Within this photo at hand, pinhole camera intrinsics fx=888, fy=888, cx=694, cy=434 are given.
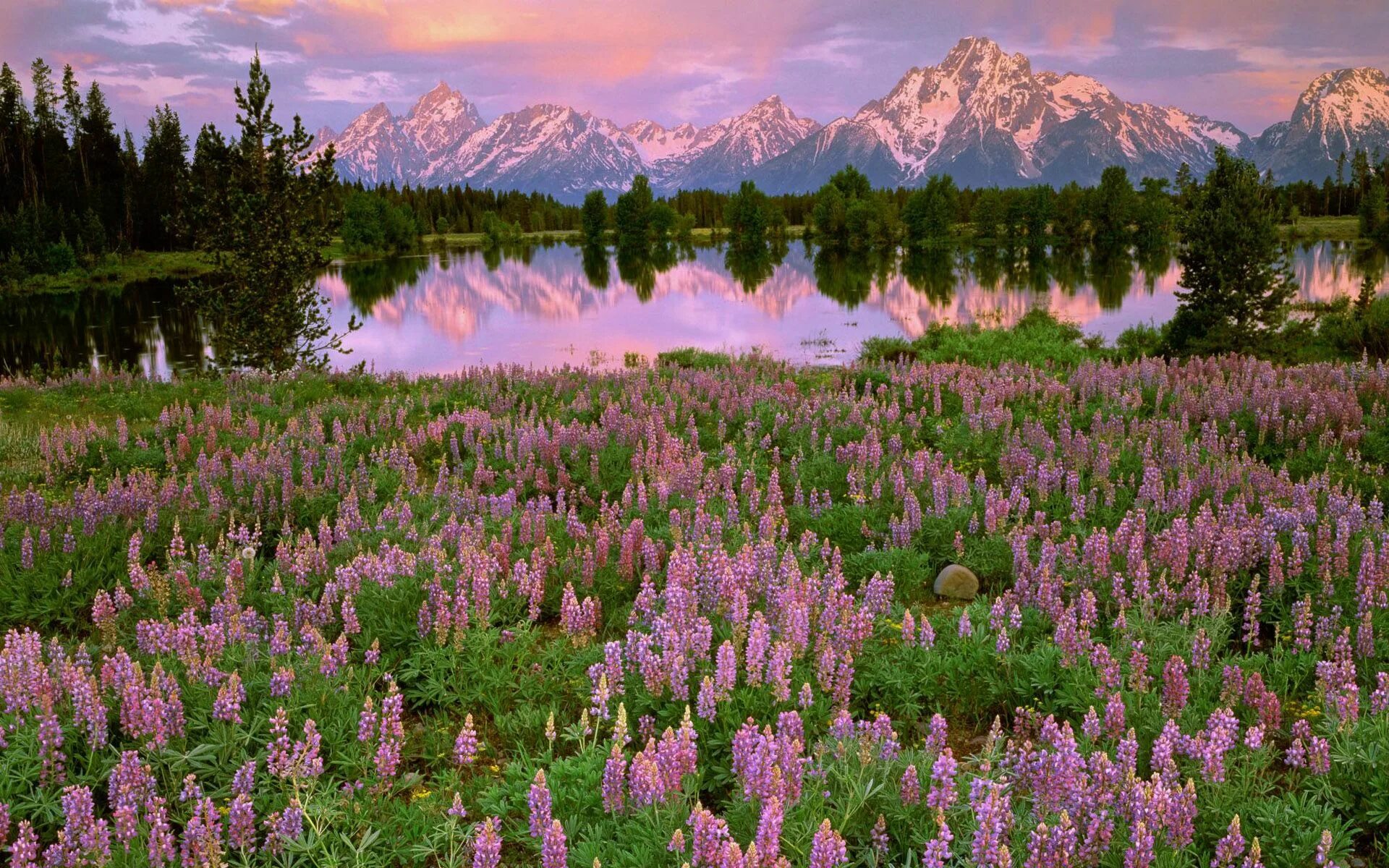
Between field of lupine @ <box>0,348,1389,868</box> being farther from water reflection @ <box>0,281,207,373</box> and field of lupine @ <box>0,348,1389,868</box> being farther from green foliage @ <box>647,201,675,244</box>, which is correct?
green foliage @ <box>647,201,675,244</box>

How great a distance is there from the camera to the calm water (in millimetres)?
42781

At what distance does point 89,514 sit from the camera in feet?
29.5

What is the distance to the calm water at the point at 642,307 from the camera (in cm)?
4278

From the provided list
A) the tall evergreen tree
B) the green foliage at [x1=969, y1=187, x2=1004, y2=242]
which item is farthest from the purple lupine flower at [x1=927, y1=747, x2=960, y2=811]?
the green foliage at [x1=969, y1=187, x2=1004, y2=242]

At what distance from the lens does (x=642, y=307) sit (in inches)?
2415

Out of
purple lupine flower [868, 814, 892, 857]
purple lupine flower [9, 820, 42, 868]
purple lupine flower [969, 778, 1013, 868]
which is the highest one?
purple lupine flower [969, 778, 1013, 868]

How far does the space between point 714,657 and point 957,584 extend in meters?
2.92

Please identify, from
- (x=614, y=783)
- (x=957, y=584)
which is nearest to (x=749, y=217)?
(x=957, y=584)

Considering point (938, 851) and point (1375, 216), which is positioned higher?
point (1375, 216)

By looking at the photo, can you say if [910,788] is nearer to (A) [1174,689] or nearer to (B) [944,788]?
(B) [944,788]

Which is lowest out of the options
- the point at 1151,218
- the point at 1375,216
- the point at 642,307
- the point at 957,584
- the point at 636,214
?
the point at 957,584

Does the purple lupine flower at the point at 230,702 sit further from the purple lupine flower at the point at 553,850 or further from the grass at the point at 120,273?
the grass at the point at 120,273

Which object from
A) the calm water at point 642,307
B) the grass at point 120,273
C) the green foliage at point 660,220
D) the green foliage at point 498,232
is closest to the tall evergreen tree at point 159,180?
the grass at point 120,273

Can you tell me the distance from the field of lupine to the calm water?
813 inches
